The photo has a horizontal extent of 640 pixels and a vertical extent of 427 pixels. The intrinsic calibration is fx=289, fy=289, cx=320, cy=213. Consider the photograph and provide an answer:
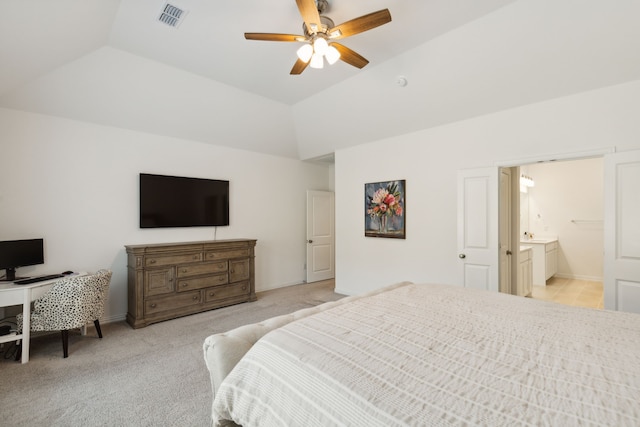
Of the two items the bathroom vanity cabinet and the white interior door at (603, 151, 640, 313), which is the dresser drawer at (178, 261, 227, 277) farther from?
the bathroom vanity cabinet

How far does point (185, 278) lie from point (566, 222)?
Answer: 7487 millimetres

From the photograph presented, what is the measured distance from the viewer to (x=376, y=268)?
4.73m

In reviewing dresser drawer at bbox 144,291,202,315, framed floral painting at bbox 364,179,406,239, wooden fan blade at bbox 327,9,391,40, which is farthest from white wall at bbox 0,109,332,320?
wooden fan blade at bbox 327,9,391,40

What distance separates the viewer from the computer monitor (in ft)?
9.98

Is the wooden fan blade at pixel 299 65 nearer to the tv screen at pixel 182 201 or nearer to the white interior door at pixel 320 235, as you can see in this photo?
the tv screen at pixel 182 201

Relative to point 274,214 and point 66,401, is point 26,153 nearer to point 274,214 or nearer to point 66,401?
point 66,401

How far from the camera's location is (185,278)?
159 inches

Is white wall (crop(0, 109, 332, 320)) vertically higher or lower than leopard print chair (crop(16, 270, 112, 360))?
higher

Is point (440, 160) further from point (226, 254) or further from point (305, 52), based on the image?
point (226, 254)

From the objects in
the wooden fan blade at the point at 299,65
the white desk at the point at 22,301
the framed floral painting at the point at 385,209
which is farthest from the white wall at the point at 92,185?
the wooden fan blade at the point at 299,65

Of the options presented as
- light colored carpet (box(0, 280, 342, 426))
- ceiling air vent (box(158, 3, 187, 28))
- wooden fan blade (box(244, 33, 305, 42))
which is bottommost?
light colored carpet (box(0, 280, 342, 426))

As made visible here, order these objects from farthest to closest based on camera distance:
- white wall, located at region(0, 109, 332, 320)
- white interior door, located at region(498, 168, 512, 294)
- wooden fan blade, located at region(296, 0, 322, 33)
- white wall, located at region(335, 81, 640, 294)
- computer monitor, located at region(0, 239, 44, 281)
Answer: white interior door, located at region(498, 168, 512, 294) → white wall, located at region(0, 109, 332, 320) → computer monitor, located at region(0, 239, 44, 281) → white wall, located at region(335, 81, 640, 294) → wooden fan blade, located at region(296, 0, 322, 33)

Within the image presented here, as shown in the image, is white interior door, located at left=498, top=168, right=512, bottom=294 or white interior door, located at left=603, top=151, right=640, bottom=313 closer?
white interior door, located at left=603, top=151, right=640, bottom=313

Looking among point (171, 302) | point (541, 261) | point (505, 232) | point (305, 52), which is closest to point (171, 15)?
point (305, 52)
